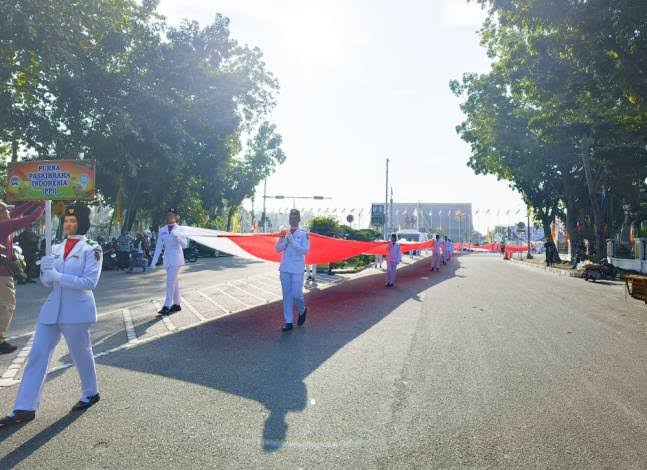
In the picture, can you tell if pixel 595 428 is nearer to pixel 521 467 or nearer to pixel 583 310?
pixel 521 467

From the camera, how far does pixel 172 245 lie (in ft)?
34.9

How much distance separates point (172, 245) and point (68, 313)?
6.14 m

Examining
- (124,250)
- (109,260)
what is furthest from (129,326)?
(109,260)

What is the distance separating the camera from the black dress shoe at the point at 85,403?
4.67m

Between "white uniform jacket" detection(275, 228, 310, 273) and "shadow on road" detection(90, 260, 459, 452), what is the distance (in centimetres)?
106

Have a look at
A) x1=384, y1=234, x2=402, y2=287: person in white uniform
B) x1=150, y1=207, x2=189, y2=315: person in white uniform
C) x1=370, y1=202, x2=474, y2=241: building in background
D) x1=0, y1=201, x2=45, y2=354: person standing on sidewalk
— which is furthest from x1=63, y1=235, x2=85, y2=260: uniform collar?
x1=370, y1=202, x2=474, y2=241: building in background

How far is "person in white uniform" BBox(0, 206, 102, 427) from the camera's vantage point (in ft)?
14.5

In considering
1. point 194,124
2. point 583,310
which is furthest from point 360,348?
point 194,124

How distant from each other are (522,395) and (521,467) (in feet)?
5.81

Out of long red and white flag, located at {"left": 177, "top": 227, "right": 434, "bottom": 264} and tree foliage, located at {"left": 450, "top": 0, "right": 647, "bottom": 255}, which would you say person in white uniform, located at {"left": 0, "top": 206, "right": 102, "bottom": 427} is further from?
tree foliage, located at {"left": 450, "top": 0, "right": 647, "bottom": 255}

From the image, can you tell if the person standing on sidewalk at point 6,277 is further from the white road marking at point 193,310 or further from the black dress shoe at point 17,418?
the white road marking at point 193,310

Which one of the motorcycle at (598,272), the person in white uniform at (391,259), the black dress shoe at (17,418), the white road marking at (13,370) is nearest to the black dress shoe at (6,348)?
the white road marking at (13,370)

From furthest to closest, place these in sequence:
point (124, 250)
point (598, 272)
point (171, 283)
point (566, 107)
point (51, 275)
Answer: point (124, 250)
point (598, 272)
point (566, 107)
point (171, 283)
point (51, 275)

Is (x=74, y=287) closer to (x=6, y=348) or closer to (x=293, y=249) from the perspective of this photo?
(x=6, y=348)
